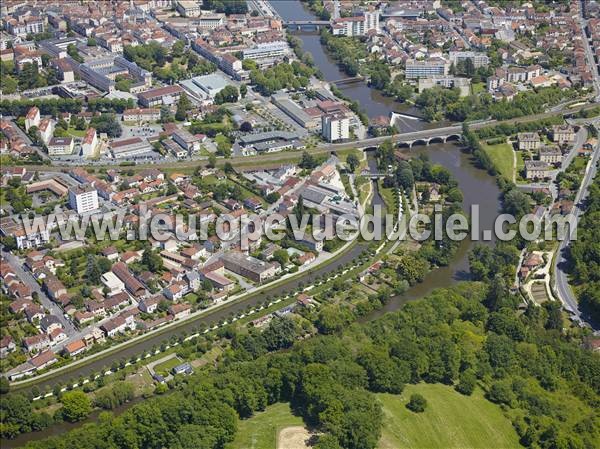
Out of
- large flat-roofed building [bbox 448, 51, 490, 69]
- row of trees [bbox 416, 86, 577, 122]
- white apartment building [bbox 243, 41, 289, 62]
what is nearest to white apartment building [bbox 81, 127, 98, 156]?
white apartment building [bbox 243, 41, 289, 62]

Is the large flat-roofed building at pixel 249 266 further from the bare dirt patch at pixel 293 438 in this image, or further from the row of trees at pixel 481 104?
the row of trees at pixel 481 104

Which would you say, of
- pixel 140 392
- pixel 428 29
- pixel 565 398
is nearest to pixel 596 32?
pixel 428 29

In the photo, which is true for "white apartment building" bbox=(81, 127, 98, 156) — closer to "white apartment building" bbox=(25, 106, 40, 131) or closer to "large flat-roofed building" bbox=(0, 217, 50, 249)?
"white apartment building" bbox=(25, 106, 40, 131)

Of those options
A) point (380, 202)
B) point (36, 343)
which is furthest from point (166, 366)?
point (380, 202)

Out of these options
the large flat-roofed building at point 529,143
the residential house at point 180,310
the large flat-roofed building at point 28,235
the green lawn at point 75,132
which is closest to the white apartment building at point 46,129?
the green lawn at point 75,132

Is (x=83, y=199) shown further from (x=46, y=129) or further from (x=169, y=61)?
(x=169, y=61)

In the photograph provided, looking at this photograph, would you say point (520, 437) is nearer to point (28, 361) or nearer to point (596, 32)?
point (28, 361)

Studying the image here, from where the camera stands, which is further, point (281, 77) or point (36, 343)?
point (281, 77)
